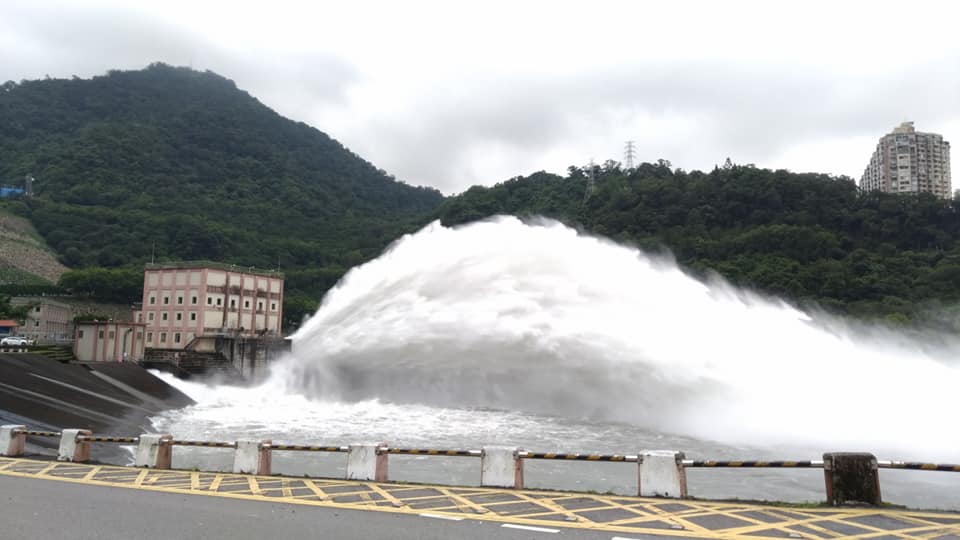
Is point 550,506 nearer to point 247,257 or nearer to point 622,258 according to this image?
point 622,258

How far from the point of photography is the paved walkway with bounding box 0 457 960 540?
9.98m

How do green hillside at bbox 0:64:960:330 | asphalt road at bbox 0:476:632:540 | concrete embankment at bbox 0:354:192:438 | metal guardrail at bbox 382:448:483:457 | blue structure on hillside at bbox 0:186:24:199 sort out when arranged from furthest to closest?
blue structure on hillside at bbox 0:186:24:199 → green hillside at bbox 0:64:960:330 → concrete embankment at bbox 0:354:192:438 → metal guardrail at bbox 382:448:483:457 → asphalt road at bbox 0:476:632:540

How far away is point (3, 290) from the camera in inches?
4345

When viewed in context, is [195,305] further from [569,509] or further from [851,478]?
[851,478]

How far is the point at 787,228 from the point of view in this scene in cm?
10888

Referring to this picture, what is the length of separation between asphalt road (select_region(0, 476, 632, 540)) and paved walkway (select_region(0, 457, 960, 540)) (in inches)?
19.6

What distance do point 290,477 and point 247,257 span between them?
5417 inches

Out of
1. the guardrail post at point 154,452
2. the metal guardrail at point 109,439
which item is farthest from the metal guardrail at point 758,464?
the metal guardrail at point 109,439

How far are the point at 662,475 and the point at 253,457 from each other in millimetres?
9177

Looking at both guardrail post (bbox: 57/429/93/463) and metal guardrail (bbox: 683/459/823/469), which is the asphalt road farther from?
guardrail post (bbox: 57/429/93/463)

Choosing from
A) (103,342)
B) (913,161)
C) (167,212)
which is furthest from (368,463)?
(913,161)

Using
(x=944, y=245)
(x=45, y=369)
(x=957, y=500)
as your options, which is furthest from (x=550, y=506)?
(x=944, y=245)

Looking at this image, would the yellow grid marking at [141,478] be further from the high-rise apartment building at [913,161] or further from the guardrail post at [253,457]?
the high-rise apartment building at [913,161]

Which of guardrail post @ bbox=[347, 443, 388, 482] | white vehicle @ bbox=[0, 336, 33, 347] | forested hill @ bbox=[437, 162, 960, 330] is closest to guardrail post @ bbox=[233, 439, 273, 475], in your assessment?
guardrail post @ bbox=[347, 443, 388, 482]
